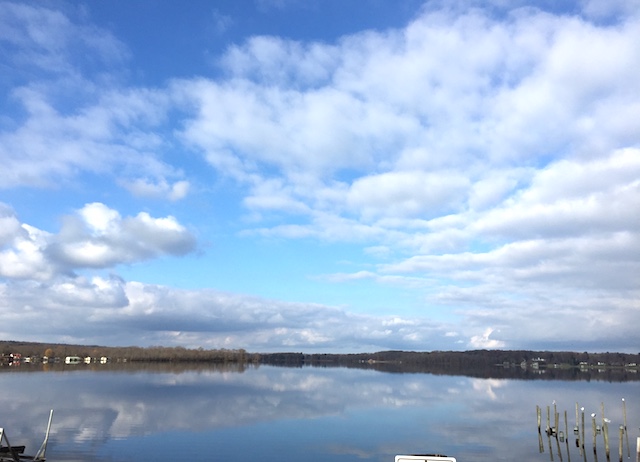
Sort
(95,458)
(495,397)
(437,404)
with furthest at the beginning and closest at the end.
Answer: (495,397) < (437,404) < (95,458)

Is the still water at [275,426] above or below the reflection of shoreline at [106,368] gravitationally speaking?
below

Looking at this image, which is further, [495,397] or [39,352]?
[39,352]

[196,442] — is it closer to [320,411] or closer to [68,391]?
[320,411]

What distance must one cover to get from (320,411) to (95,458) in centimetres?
2332

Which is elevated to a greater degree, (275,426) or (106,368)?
(106,368)

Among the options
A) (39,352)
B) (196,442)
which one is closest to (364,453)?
(196,442)

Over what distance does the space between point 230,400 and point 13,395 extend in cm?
2062

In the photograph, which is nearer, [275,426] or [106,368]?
[275,426]

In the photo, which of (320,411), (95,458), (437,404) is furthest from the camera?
(437,404)

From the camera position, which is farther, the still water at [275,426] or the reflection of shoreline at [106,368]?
the reflection of shoreline at [106,368]

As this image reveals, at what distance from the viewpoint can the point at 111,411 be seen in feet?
134

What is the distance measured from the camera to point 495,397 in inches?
2489

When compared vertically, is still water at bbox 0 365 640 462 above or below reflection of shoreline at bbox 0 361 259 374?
below

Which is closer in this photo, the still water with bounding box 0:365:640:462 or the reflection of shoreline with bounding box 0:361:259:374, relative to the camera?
the still water with bounding box 0:365:640:462
